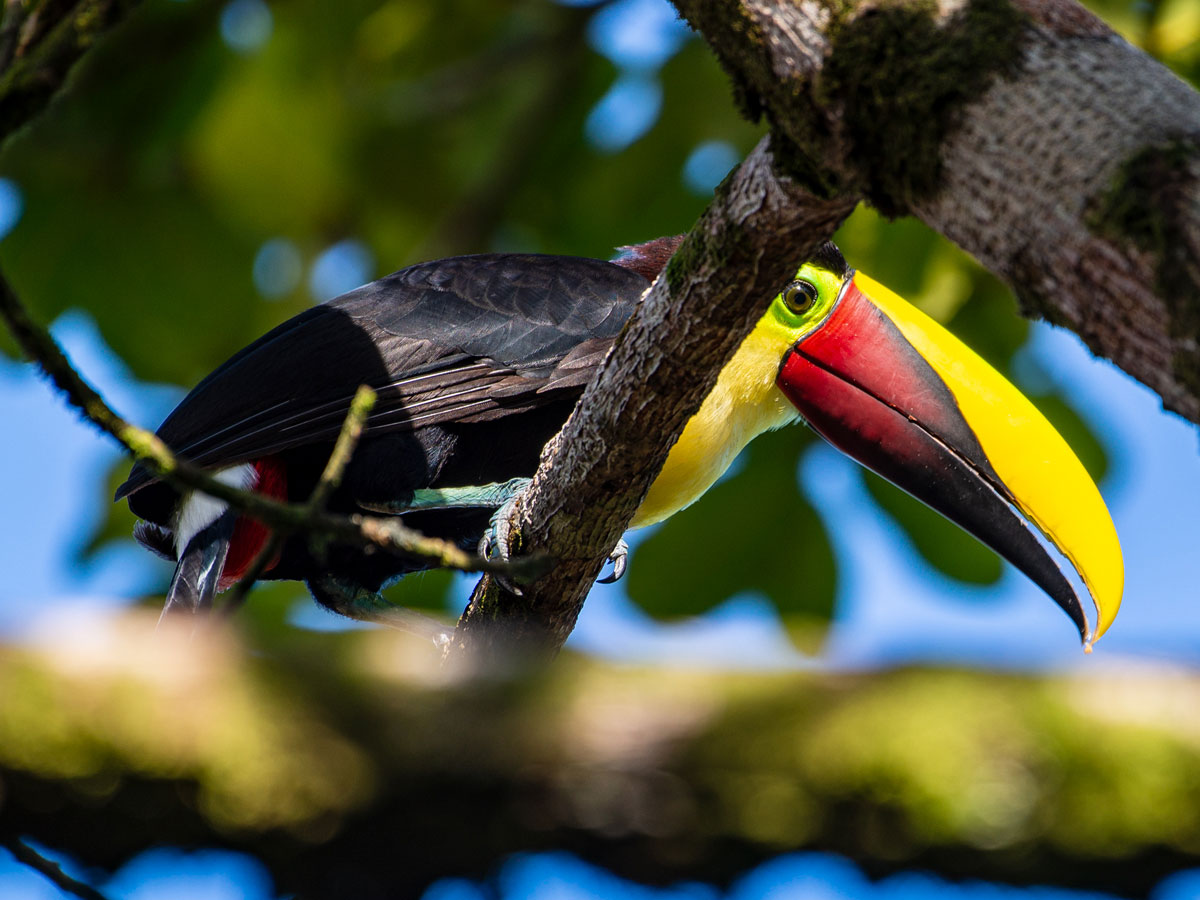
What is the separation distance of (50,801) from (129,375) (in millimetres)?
2493

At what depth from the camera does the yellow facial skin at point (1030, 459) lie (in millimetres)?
2705

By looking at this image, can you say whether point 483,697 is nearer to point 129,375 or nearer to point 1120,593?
point 1120,593

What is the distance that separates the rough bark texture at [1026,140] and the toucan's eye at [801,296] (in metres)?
1.73

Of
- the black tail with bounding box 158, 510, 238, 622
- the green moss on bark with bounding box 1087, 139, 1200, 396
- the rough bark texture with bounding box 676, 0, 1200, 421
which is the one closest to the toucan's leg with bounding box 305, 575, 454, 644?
the black tail with bounding box 158, 510, 238, 622

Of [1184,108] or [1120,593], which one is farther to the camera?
[1120,593]

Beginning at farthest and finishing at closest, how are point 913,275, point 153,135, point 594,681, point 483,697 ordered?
1. point 153,135
2. point 913,275
3. point 594,681
4. point 483,697

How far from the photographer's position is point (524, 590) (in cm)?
247

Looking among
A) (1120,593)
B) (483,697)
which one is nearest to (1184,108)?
(483,697)

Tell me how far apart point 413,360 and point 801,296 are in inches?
37.9

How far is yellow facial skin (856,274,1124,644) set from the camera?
106 inches

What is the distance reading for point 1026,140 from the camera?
111 centimetres

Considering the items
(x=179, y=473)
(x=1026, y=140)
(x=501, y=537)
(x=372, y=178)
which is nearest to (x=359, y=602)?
(x=501, y=537)

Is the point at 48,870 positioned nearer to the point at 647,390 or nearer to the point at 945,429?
the point at 647,390

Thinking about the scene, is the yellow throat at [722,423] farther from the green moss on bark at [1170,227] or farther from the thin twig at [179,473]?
A: the green moss on bark at [1170,227]
